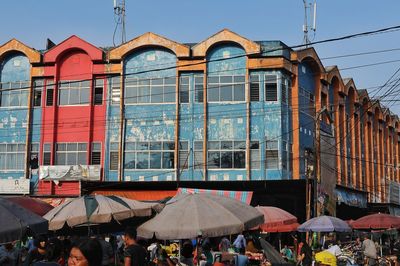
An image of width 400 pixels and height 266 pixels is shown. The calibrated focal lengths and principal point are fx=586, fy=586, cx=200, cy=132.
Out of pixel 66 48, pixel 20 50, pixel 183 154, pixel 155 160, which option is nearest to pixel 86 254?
pixel 183 154

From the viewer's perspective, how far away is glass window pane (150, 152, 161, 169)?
31.2 meters

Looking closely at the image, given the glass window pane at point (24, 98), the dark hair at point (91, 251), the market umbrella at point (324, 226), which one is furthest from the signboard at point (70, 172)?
the dark hair at point (91, 251)

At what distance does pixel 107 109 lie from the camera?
105 ft

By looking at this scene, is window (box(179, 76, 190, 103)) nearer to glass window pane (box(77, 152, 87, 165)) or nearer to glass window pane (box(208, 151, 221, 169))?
glass window pane (box(208, 151, 221, 169))

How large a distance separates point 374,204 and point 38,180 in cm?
2535

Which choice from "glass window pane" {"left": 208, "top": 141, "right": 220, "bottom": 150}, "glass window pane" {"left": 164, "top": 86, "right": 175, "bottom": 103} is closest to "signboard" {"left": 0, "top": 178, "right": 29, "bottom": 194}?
"glass window pane" {"left": 164, "top": 86, "right": 175, "bottom": 103}

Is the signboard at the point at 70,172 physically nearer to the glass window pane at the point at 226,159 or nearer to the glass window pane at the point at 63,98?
the glass window pane at the point at 63,98

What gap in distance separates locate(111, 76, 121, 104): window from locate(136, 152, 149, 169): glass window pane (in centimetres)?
328

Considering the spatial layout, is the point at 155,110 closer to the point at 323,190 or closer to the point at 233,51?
the point at 233,51

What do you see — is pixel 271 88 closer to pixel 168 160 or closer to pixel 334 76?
pixel 168 160

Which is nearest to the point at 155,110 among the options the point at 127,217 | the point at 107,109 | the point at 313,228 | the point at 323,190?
the point at 107,109

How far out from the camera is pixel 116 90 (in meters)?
32.2

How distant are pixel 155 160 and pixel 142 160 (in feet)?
2.31

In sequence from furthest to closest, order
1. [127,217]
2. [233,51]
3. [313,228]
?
[233,51]
[313,228]
[127,217]
